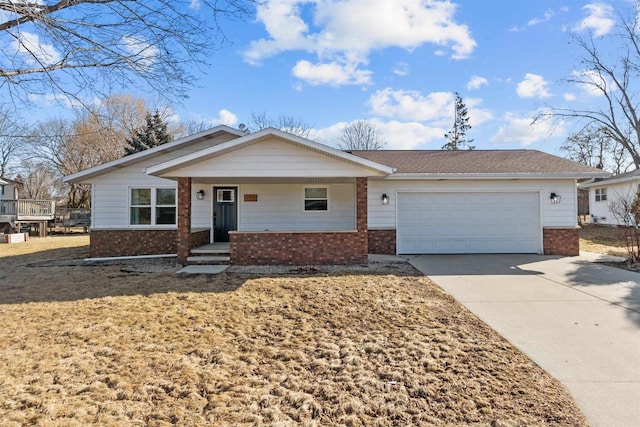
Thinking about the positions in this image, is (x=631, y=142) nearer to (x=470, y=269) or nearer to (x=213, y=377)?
(x=470, y=269)

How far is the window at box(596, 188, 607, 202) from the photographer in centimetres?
2285

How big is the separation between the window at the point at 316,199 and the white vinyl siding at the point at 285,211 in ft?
0.40

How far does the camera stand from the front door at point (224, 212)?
11945mm

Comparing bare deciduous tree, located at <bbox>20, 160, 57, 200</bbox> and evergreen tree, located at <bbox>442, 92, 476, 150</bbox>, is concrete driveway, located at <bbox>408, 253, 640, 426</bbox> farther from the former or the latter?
bare deciduous tree, located at <bbox>20, 160, 57, 200</bbox>

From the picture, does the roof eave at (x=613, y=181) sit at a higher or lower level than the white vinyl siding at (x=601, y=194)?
higher

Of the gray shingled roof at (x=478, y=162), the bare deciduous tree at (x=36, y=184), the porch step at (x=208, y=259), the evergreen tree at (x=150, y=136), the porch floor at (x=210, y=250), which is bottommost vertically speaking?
the porch step at (x=208, y=259)

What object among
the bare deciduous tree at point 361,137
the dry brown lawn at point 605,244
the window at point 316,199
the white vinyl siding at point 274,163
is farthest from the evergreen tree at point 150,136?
the dry brown lawn at point 605,244

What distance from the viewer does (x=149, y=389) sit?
10.3 ft

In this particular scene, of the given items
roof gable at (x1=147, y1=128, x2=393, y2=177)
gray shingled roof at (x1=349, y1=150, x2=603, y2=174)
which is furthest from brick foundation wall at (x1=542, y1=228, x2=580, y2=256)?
roof gable at (x1=147, y1=128, x2=393, y2=177)

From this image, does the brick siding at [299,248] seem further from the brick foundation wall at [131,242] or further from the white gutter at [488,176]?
the brick foundation wall at [131,242]

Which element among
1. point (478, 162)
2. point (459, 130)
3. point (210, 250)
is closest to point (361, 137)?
point (459, 130)

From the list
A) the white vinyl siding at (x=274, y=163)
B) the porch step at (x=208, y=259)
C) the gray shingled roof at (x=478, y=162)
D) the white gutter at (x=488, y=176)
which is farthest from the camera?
the gray shingled roof at (x=478, y=162)

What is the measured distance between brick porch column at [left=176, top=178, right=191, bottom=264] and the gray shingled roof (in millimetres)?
6470

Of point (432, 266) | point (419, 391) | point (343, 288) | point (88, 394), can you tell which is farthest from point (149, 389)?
point (432, 266)
